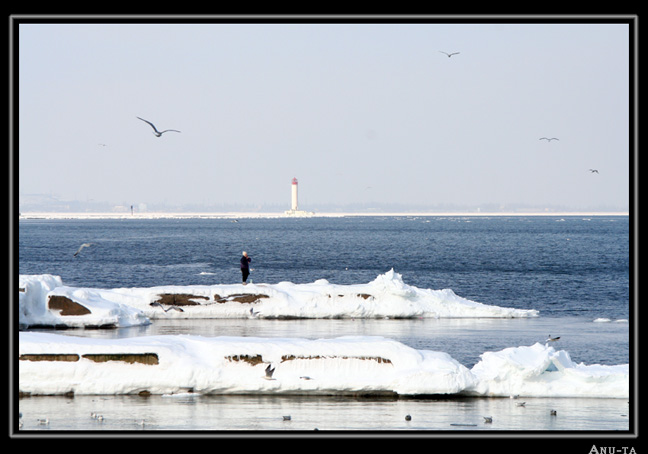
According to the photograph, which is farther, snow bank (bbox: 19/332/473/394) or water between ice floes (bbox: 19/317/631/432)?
snow bank (bbox: 19/332/473/394)

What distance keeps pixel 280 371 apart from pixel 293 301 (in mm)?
13253

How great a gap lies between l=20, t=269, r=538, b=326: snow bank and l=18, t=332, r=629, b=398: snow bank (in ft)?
35.8

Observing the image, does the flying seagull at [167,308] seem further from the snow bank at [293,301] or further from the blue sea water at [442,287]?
the blue sea water at [442,287]

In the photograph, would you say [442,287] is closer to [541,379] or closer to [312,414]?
[541,379]

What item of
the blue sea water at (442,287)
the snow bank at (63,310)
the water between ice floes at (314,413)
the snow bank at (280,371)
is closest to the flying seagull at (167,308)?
the blue sea water at (442,287)

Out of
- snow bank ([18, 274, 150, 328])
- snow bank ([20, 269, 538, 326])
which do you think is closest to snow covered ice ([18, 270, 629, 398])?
snow bank ([18, 274, 150, 328])

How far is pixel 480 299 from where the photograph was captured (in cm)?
4369

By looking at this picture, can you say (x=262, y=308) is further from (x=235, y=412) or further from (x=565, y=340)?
(x=235, y=412)

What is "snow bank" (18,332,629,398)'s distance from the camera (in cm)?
1570

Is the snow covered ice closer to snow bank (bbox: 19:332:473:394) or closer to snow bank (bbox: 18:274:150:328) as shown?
snow bank (bbox: 19:332:473:394)

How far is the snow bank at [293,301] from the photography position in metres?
28.5

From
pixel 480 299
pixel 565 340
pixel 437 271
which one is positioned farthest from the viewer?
pixel 437 271

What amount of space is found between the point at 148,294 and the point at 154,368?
1328 cm
